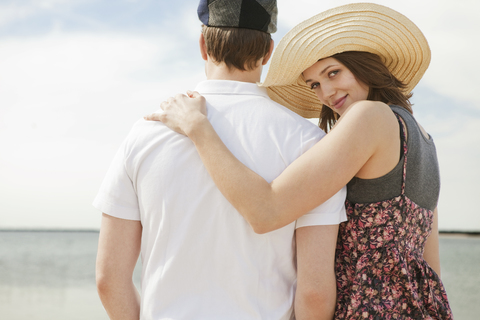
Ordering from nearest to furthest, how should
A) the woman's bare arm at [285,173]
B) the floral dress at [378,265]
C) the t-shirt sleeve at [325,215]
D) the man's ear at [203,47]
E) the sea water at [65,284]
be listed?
the woman's bare arm at [285,173] < the t-shirt sleeve at [325,215] < the floral dress at [378,265] < the man's ear at [203,47] < the sea water at [65,284]

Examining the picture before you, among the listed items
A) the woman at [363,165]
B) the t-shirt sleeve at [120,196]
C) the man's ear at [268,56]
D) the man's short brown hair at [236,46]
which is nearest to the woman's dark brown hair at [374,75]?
the woman at [363,165]

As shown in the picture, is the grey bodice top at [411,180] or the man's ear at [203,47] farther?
the man's ear at [203,47]

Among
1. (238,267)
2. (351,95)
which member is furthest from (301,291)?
(351,95)

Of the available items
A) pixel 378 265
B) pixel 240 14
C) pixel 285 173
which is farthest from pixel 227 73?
pixel 378 265

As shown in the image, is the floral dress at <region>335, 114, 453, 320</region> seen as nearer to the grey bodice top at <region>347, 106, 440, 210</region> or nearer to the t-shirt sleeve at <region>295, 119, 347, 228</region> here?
the grey bodice top at <region>347, 106, 440, 210</region>

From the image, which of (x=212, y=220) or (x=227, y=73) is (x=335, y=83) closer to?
(x=227, y=73)

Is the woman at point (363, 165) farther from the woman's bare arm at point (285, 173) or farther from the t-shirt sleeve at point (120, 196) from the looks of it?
the t-shirt sleeve at point (120, 196)

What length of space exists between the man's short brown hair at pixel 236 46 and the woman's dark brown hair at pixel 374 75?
0.42 metres

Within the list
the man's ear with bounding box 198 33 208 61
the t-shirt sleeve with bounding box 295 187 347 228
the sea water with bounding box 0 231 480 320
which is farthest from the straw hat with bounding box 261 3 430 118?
the sea water with bounding box 0 231 480 320

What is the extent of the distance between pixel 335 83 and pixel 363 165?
51 cm

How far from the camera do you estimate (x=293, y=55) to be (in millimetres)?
1853

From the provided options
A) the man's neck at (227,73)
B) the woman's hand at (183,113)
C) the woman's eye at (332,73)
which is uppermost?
the woman's eye at (332,73)

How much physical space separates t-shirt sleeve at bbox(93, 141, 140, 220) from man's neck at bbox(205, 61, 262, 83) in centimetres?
45

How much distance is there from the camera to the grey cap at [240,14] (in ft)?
5.42
